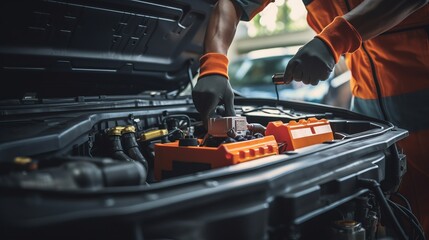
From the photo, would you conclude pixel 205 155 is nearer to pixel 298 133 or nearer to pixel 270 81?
pixel 298 133

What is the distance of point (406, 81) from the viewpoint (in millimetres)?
1545

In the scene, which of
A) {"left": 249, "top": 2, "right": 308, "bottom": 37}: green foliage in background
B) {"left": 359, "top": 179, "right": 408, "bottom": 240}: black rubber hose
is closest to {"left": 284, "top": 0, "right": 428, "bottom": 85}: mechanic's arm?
{"left": 359, "top": 179, "right": 408, "bottom": 240}: black rubber hose

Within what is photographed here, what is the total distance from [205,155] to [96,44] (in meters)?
0.77

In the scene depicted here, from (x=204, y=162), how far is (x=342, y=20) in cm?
65

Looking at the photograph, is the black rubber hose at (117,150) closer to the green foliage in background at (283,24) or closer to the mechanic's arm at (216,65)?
the mechanic's arm at (216,65)

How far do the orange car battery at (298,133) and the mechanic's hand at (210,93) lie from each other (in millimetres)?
275

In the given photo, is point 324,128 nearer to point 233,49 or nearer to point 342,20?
point 342,20

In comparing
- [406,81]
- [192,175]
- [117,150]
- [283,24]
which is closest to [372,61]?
[406,81]

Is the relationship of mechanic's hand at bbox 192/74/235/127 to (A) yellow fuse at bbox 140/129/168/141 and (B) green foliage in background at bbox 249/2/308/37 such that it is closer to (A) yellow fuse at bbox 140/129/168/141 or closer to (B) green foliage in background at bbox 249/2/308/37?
(A) yellow fuse at bbox 140/129/168/141

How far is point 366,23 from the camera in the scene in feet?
4.07

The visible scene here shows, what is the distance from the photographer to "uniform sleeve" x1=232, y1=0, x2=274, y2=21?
163 centimetres

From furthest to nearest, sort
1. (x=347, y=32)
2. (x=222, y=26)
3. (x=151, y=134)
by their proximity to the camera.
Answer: (x=222, y=26) < (x=151, y=134) < (x=347, y=32)

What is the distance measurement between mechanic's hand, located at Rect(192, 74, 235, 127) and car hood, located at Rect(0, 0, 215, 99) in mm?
367

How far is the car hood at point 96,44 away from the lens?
125 centimetres
